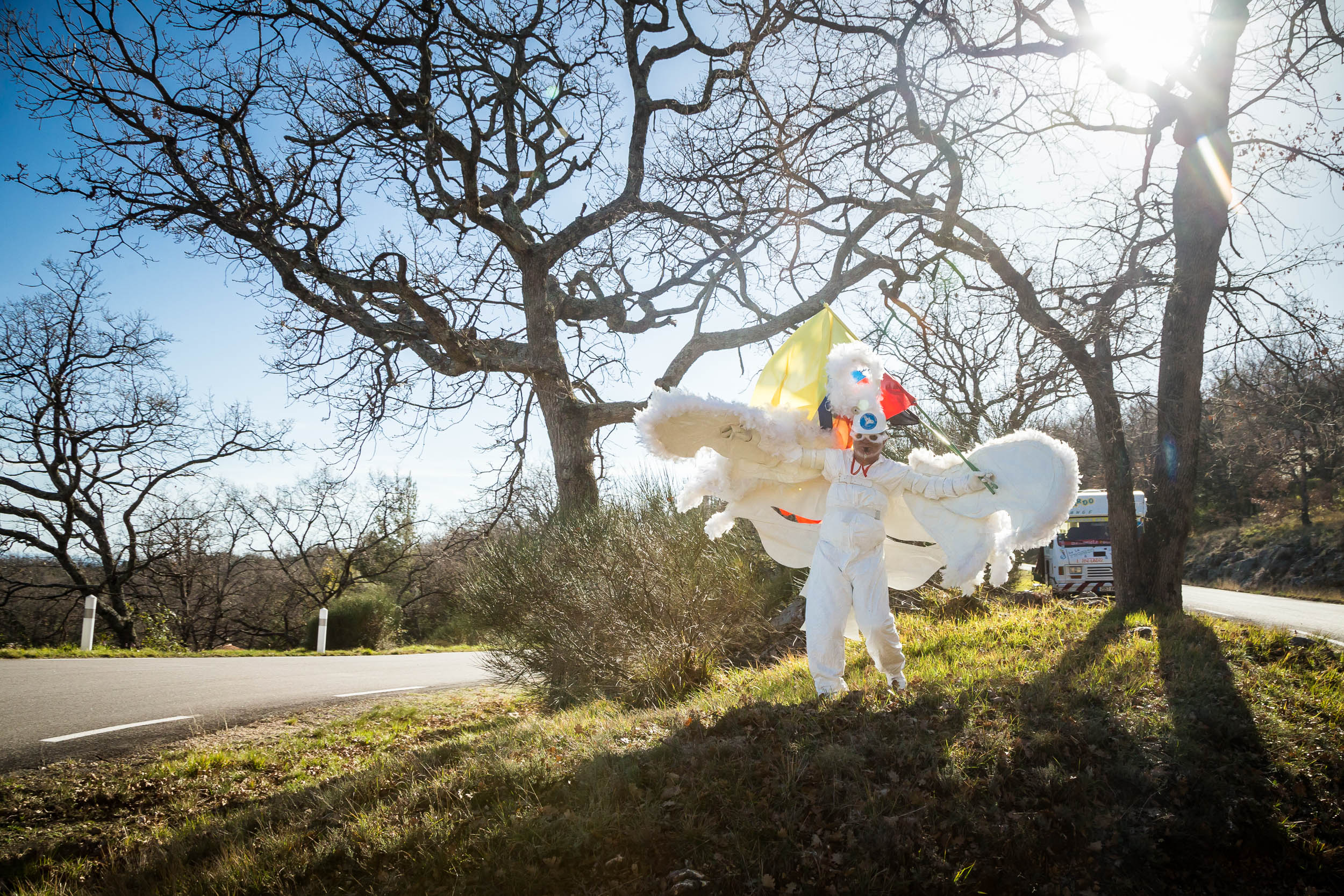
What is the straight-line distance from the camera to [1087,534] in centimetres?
1738

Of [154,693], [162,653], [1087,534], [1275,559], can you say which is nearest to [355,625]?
[162,653]

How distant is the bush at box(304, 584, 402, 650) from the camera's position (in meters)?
19.7

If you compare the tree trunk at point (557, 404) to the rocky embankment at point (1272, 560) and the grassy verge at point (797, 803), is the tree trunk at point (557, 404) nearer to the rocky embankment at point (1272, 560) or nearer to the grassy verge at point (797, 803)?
the grassy verge at point (797, 803)

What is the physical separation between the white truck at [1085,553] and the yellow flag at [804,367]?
13.7m

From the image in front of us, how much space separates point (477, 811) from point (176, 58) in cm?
885

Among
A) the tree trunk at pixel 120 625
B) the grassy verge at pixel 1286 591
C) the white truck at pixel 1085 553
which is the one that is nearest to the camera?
the white truck at pixel 1085 553

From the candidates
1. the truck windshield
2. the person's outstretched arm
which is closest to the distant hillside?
the truck windshield

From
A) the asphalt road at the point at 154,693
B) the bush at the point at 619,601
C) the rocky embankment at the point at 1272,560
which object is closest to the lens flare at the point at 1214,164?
the bush at the point at 619,601

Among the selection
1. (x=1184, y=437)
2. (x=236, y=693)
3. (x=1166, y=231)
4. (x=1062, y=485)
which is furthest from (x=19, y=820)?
(x=1166, y=231)

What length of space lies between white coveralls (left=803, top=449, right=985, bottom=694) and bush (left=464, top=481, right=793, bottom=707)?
1857 mm

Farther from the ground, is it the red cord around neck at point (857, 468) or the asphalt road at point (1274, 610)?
the red cord around neck at point (857, 468)

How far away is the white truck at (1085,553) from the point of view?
17.0 metres

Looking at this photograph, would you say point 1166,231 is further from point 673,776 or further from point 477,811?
point 477,811

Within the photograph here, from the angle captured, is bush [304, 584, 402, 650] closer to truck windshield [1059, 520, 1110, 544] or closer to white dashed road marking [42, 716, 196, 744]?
white dashed road marking [42, 716, 196, 744]
